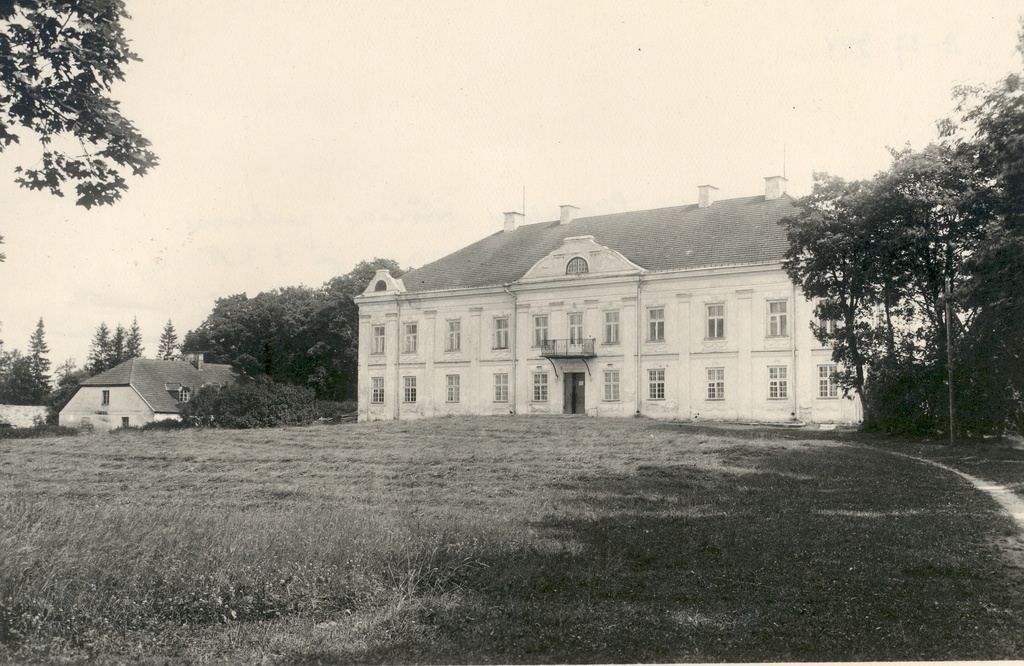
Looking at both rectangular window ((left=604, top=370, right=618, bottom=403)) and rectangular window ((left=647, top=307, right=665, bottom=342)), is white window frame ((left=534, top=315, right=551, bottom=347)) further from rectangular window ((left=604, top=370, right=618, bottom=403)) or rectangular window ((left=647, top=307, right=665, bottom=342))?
rectangular window ((left=647, top=307, right=665, bottom=342))

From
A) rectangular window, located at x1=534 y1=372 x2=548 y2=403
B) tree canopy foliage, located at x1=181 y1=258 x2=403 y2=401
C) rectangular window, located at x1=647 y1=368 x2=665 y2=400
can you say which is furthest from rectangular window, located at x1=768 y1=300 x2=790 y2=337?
tree canopy foliage, located at x1=181 y1=258 x2=403 y2=401

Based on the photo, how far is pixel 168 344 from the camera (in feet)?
39.2

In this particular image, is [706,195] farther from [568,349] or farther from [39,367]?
[39,367]

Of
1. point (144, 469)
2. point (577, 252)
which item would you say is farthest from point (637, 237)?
point (144, 469)

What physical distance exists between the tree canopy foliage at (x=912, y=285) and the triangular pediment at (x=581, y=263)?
7631 mm

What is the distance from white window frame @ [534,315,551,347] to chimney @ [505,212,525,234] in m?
5.82

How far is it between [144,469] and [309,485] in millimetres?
3486

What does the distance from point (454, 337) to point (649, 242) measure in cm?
919

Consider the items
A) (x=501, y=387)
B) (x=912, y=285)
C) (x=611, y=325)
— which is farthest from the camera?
(x=501, y=387)

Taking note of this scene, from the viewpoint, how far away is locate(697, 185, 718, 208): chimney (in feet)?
110

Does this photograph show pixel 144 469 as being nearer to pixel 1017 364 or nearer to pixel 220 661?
pixel 220 661

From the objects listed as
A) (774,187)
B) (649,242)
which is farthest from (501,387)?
(774,187)

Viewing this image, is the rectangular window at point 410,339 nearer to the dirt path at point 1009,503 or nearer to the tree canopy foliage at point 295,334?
the tree canopy foliage at point 295,334

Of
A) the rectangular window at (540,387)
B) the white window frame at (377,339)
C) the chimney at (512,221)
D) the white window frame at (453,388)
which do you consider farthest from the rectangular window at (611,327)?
the white window frame at (377,339)
